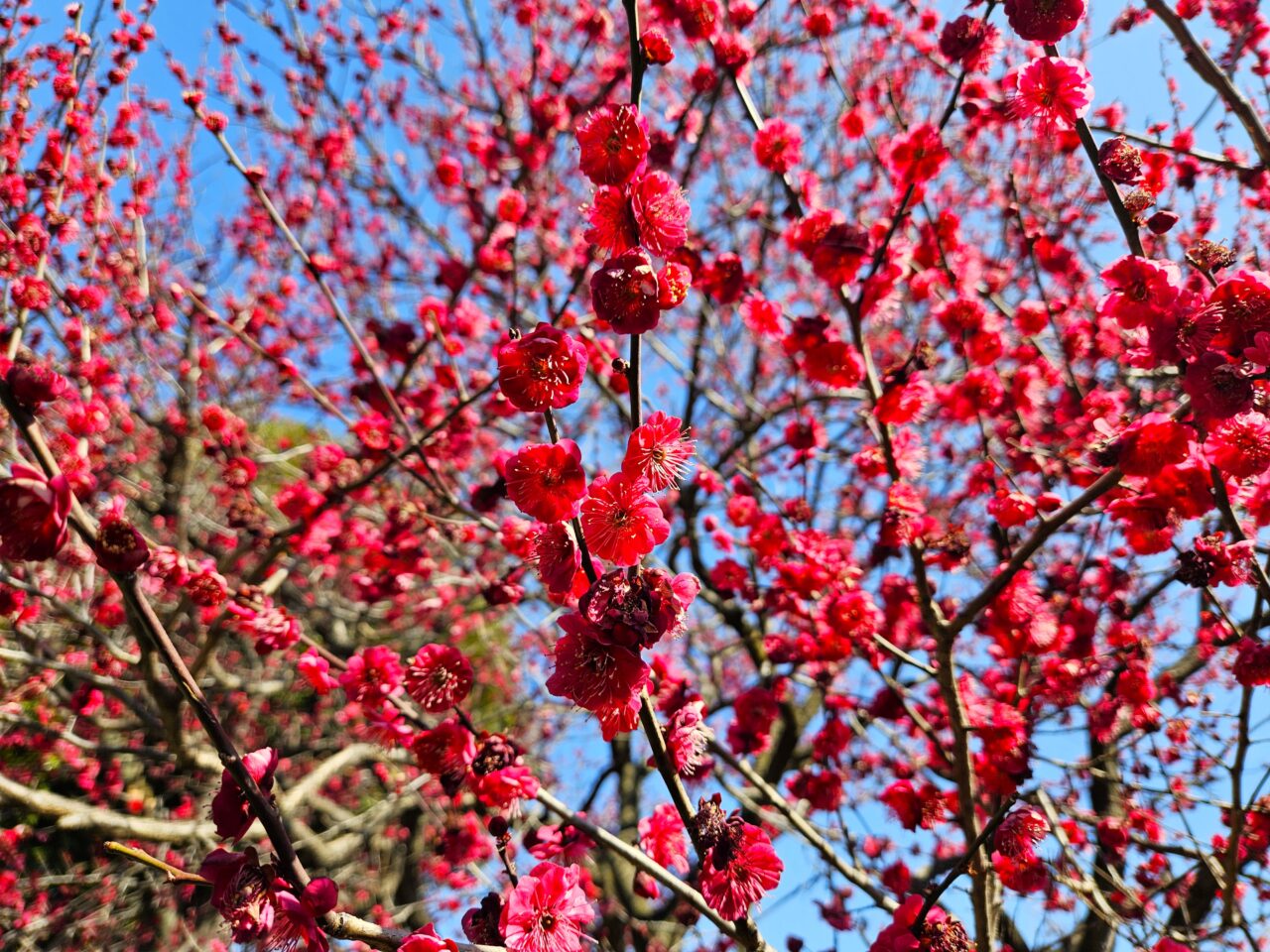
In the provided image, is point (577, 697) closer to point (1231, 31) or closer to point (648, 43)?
point (648, 43)

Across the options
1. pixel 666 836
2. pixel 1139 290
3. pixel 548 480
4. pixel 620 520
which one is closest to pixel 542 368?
pixel 548 480

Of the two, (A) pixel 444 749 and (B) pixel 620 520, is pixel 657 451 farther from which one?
(A) pixel 444 749

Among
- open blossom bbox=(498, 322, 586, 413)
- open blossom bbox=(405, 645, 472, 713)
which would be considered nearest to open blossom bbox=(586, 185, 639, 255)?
open blossom bbox=(498, 322, 586, 413)

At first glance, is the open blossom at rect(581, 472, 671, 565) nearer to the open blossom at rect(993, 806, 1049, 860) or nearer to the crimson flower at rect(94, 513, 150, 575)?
the crimson flower at rect(94, 513, 150, 575)

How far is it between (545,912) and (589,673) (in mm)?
562

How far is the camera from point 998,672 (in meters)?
4.84

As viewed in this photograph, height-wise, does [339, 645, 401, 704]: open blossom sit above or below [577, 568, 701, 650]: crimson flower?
above

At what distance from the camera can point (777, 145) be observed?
9.79 ft

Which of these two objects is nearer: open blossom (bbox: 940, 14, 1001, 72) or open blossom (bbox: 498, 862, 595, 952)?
open blossom (bbox: 498, 862, 595, 952)

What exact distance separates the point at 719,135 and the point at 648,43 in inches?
277

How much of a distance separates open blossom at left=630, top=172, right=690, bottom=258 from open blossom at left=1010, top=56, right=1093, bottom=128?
1386 millimetres

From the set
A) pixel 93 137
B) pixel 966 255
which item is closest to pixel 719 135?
pixel 966 255

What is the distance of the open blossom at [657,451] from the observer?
1.38 m

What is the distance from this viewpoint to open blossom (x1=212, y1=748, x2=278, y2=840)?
4.57 ft
